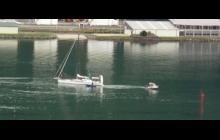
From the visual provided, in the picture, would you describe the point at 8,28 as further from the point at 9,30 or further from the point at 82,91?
the point at 82,91

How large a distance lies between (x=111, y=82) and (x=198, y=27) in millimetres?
7618

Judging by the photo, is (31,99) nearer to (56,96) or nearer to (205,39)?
(56,96)

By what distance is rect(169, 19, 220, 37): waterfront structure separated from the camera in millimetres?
14492

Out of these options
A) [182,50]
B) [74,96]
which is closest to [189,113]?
[74,96]

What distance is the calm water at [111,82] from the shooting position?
5.82 m

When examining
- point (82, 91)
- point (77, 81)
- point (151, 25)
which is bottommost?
point (82, 91)

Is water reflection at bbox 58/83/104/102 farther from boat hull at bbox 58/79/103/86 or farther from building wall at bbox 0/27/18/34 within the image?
building wall at bbox 0/27/18/34

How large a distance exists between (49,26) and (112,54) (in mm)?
5200

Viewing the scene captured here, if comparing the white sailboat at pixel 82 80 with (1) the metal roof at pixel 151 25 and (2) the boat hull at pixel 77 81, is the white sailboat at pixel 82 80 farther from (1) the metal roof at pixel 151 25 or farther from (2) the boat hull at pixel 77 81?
(1) the metal roof at pixel 151 25

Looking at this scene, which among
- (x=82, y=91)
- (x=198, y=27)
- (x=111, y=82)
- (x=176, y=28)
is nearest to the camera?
(x=82, y=91)

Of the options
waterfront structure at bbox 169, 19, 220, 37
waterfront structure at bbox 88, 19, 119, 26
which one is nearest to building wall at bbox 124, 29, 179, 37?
waterfront structure at bbox 169, 19, 220, 37

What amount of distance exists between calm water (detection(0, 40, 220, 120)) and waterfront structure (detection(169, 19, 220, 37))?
213 centimetres

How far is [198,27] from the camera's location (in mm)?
14648

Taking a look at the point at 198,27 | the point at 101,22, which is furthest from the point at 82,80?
the point at 101,22
